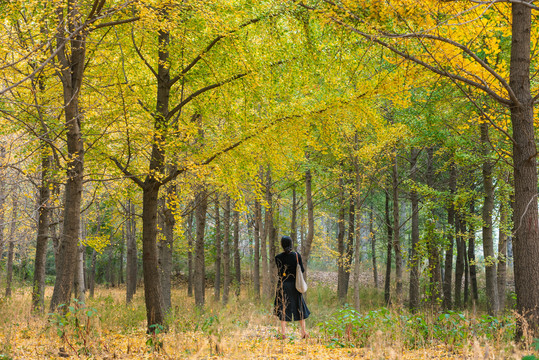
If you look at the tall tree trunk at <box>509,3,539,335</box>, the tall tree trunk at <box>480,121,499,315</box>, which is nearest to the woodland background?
the tall tree trunk at <box>509,3,539,335</box>

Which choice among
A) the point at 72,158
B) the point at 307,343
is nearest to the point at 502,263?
the point at 307,343

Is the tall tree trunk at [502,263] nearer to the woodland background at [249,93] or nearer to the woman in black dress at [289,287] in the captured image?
the woodland background at [249,93]

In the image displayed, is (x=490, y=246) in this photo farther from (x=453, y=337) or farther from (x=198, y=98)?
(x=198, y=98)

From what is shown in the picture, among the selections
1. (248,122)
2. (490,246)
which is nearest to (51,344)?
(248,122)

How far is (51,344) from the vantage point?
5.03 m

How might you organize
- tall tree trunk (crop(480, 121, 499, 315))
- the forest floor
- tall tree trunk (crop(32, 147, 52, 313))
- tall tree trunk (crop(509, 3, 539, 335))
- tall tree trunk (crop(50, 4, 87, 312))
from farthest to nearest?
tall tree trunk (crop(480, 121, 499, 315)), tall tree trunk (crop(32, 147, 52, 313)), tall tree trunk (crop(50, 4, 87, 312)), tall tree trunk (crop(509, 3, 539, 335)), the forest floor

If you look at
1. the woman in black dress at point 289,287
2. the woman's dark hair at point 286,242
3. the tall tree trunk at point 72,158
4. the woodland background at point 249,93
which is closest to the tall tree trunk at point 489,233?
the woodland background at point 249,93

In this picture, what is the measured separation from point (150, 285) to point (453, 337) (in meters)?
4.89

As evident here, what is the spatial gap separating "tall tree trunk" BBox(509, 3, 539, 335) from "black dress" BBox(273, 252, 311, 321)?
3.14 meters

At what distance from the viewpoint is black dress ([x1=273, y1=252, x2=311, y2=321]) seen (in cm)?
632

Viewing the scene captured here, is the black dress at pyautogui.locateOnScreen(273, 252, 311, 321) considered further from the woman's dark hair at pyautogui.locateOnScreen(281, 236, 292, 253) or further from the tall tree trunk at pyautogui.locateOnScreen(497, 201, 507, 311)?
the tall tree trunk at pyautogui.locateOnScreen(497, 201, 507, 311)

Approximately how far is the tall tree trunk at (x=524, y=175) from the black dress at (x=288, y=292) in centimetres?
Answer: 314

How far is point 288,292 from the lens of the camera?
643cm

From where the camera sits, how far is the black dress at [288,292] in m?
6.32
